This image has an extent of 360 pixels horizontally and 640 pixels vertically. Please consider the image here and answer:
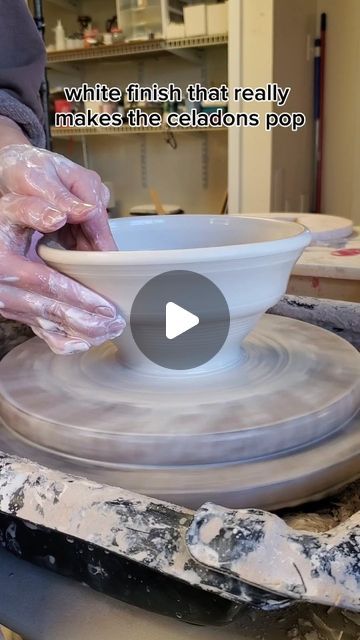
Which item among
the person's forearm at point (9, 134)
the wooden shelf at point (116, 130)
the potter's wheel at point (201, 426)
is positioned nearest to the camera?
the potter's wheel at point (201, 426)

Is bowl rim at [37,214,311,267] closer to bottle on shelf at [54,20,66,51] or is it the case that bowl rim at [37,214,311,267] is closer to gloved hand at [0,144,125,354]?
gloved hand at [0,144,125,354]

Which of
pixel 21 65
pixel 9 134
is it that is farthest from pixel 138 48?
pixel 9 134

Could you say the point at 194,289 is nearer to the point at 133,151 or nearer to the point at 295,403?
the point at 295,403

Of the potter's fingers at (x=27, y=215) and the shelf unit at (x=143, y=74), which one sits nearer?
the potter's fingers at (x=27, y=215)

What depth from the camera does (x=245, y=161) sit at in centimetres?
254

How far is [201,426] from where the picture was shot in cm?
53

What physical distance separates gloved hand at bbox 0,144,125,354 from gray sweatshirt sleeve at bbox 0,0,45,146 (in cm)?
40

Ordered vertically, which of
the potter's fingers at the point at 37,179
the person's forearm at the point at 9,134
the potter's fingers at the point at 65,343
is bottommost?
the potter's fingers at the point at 65,343

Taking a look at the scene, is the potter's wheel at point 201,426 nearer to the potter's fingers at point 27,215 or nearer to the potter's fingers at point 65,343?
the potter's fingers at point 65,343

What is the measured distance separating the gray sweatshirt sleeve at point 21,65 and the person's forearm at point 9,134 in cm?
5

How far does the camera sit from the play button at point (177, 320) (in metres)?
0.57

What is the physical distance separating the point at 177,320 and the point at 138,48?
8.88 ft

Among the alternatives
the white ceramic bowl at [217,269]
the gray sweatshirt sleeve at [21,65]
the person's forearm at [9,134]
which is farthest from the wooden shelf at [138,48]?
the white ceramic bowl at [217,269]

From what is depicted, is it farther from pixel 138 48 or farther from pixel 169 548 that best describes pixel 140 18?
pixel 169 548
